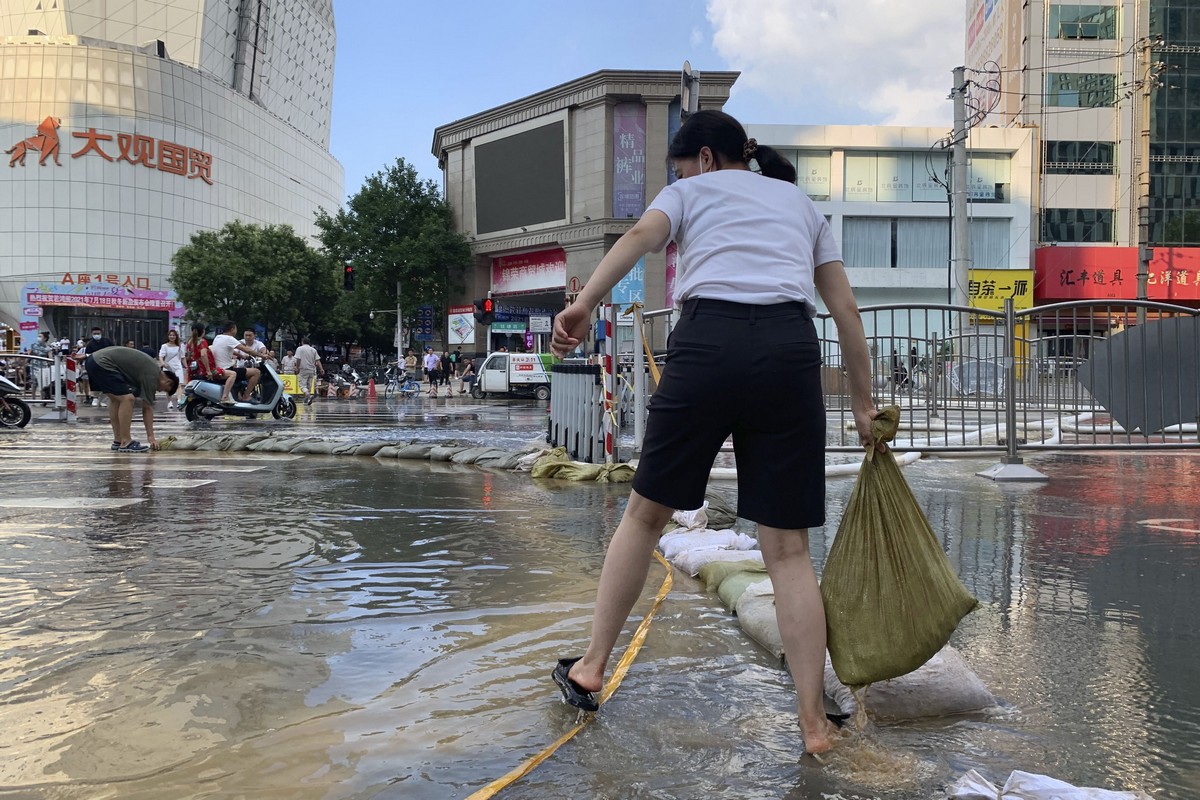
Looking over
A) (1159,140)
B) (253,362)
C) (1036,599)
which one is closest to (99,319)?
(253,362)

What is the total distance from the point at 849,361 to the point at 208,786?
1.91 metres

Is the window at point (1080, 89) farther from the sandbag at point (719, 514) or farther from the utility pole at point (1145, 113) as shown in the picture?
the sandbag at point (719, 514)

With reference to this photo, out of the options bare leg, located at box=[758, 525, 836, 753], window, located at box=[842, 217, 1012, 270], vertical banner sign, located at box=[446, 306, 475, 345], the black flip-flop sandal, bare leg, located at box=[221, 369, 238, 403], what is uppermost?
window, located at box=[842, 217, 1012, 270]

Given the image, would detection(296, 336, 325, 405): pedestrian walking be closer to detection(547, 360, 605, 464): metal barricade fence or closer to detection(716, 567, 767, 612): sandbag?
detection(547, 360, 605, 464): metal barricade fence

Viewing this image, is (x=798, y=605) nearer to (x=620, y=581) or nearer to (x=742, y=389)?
(x=620, y=581)

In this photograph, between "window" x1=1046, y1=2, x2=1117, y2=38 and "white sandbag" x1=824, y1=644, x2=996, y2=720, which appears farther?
"window" x1=1046, y1=2, x2=1117, y2=38

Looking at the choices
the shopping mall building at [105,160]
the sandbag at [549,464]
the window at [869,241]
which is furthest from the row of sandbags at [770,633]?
the shopping mall building at [105,160]

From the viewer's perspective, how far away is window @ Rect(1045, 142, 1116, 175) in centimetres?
4194

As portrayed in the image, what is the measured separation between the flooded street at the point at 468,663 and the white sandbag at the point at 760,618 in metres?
0.06

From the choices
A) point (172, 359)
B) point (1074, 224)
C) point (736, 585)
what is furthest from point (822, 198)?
point (736, 585)

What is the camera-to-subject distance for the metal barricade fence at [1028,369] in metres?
8.00

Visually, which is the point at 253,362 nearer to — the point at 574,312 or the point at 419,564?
the point at 419,564

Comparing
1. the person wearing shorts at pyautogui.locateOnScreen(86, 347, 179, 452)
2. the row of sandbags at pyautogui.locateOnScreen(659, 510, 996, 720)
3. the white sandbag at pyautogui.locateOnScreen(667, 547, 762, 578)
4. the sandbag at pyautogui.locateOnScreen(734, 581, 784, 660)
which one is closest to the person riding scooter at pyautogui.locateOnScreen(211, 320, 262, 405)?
the person wearing shorts at pyautogui.locateOnScreen(86, 347, 179, 452)

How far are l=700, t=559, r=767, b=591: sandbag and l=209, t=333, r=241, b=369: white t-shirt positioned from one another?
1408 centimetres
